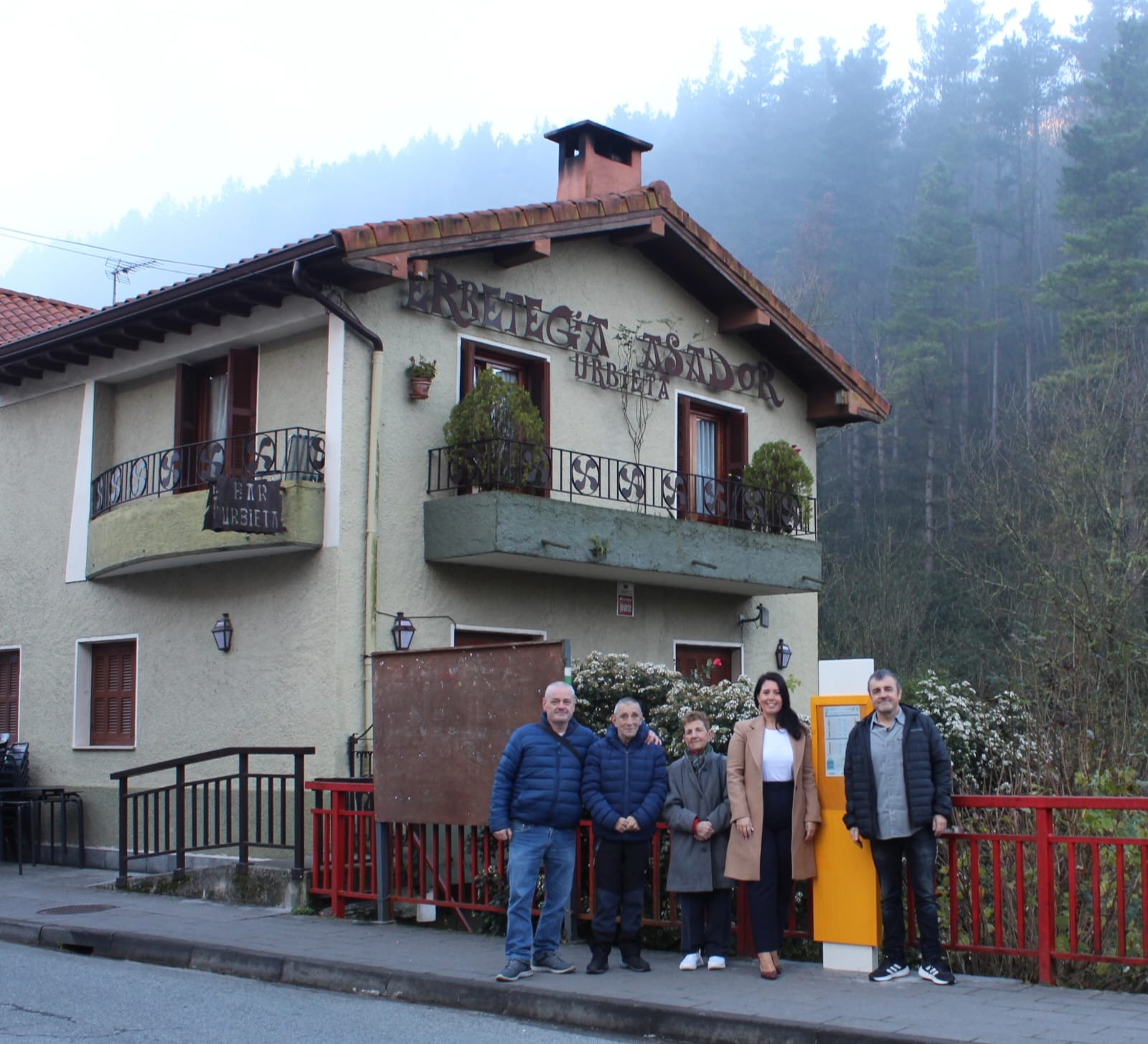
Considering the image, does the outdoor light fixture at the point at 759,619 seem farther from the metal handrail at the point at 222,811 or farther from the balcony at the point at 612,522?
the metal handrail at the point at 222,811

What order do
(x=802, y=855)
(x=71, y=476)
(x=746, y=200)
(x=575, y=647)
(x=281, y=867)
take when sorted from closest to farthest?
(x=802, y=855)
(x=281, y=867)
(x=575, y=647)
(x=71, y=476)
(x=746, y=200)

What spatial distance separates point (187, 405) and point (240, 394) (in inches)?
47.4

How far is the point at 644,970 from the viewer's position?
27.9 feet

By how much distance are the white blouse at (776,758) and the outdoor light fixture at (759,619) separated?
9.49m

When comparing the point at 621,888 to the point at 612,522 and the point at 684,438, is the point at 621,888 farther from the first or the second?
the point at 684,438

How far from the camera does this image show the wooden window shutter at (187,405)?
15391 millimetres

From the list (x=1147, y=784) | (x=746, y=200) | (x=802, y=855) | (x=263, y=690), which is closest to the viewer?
(x=802, y=855)

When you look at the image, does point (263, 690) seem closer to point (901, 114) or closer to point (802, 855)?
point (802, 855)

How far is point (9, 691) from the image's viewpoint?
17.6m

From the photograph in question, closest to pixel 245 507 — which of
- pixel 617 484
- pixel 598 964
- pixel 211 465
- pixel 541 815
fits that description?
pixel 211 465

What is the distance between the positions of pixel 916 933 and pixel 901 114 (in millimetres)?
60881

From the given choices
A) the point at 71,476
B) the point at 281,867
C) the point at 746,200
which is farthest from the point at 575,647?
the point at 746,200

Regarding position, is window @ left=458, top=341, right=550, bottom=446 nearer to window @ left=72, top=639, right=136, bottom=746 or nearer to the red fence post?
window @ left=72, top=639, right=136, bottom=746

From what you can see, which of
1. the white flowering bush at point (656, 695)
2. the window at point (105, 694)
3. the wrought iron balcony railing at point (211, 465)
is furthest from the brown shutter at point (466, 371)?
the window at point (105, 694)
